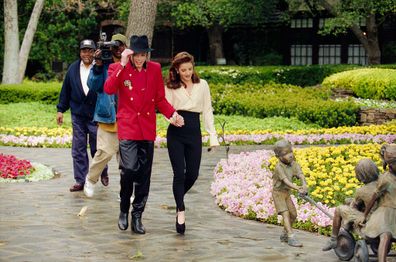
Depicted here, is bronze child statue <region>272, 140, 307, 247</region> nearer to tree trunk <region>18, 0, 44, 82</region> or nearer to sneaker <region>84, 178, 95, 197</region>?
sneaker <region>84, 178, 95, 197</region>

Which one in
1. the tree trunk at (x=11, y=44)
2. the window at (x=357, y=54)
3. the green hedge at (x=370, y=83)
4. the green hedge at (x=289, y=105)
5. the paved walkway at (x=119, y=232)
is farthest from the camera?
the window at (x=357, y=54)

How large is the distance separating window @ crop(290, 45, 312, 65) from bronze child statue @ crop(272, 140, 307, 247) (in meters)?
29.1

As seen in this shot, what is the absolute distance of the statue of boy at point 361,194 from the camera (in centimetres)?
743

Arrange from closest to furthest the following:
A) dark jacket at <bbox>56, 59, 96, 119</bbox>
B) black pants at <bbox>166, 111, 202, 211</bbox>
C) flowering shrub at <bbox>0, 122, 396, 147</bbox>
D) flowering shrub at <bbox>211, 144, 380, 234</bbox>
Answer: black pants at <bbox>166, 111, 202, 211</bbox> < flowering shrub at <bbox>211, 144, 380, 234</bbox> < dark jacket at <bbox>56, 59, 96, 119</bbox> < flowering shrub at <bbox>0, 122, 396, 147</bbox>

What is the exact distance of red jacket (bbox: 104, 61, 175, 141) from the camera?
27.9ft

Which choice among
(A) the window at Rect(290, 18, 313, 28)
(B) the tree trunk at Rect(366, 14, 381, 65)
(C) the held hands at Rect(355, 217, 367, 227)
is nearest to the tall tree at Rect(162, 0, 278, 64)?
(A) the window at Rect(290, 18, 313, 28)

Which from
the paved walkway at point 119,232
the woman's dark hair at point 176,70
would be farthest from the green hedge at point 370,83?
the woman's dark hair at point 176,70

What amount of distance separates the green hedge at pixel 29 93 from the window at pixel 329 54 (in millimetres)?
13551

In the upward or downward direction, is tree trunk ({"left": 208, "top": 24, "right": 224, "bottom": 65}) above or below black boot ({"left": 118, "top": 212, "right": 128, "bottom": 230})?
above

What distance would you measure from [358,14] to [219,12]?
5.42m

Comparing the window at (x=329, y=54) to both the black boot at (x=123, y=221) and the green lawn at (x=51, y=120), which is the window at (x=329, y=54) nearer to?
the green lawn at (x=51, y=120)

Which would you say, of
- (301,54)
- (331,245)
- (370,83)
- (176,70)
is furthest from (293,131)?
(301,54)

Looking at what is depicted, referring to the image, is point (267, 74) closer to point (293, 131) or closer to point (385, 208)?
point (293, 131)

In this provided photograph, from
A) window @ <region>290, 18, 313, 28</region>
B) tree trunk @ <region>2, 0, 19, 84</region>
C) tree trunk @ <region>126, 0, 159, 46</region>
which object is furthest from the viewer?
window @ <region>290, 18, 313, 28</region>
